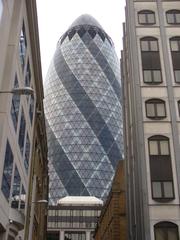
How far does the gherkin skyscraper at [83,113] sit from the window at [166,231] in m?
95.3

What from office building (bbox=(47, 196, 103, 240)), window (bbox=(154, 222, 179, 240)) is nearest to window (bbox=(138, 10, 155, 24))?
window (bbox=(154, 222, 179, 240))

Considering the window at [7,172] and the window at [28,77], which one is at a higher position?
the window at [28,77]

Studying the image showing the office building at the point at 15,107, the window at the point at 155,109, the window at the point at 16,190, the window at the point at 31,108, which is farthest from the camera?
the window at the point at 31,108

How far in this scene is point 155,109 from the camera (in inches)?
1240

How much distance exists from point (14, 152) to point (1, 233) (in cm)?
459

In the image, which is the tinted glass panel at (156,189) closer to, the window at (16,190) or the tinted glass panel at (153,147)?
the tinted glass panel at (153,147)

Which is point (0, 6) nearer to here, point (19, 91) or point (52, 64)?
point (19, 91)

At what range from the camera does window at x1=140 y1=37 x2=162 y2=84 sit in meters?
32.8

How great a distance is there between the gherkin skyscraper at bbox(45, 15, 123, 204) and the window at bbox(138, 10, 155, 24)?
297 feet

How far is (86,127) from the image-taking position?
129375 mm

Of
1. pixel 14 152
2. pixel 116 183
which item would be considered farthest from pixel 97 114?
pixel 14 152

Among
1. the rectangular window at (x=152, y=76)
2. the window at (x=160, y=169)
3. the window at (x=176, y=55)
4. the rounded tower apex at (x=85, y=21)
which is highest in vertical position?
the rounded tower apex at (x=85, y=21)

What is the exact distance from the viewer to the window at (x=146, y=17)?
117ft

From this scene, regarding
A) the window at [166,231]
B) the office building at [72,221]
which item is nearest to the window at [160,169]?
the window at [166,231]
